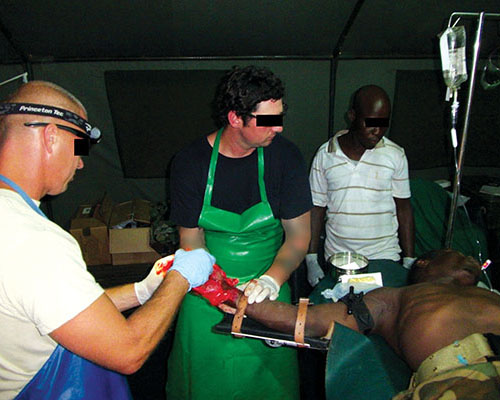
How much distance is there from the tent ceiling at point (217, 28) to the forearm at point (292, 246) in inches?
90.8

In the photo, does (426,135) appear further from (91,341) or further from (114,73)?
(91,341)

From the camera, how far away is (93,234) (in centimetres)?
425

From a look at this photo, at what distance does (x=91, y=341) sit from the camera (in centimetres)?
106

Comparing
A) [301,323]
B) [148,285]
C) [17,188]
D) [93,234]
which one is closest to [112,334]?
[17,188]

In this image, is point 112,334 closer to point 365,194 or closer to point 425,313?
point 425,313

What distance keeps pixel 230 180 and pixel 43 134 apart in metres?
1.00

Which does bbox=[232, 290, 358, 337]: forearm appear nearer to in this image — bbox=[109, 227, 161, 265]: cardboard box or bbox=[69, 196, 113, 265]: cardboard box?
bbox=[109, 227, 161, 265]: cardboard box

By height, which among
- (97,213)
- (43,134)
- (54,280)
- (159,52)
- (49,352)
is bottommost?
(97,213)

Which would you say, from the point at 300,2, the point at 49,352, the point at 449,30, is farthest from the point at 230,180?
the point at 300,2

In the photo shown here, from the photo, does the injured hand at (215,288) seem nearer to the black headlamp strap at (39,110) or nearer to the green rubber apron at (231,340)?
the green rubber apron at (231,340)

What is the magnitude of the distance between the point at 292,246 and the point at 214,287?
1.74ft

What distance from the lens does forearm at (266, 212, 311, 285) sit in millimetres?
2059

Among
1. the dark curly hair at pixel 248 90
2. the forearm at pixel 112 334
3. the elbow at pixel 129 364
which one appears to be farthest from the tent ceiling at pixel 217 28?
the elbow at pixel 129 364

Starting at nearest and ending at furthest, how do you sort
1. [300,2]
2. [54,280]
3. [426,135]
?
[54,280] < [300,2] < [426,135]
